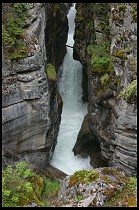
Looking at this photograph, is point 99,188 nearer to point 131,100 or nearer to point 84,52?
point 131,100

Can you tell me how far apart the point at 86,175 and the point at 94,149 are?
9673 millimetres

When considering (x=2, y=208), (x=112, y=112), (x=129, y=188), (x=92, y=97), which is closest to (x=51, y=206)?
(x=2, y=208)

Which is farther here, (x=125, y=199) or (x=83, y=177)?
(x=83, y=177)

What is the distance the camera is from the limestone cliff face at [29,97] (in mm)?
16219

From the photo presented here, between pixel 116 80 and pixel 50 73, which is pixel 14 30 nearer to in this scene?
pixel 50 73

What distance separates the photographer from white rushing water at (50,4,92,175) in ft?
69.7

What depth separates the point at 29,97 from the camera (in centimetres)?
1678

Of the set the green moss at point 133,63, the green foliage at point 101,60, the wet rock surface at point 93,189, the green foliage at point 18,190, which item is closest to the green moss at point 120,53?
the green moss at point 133,63

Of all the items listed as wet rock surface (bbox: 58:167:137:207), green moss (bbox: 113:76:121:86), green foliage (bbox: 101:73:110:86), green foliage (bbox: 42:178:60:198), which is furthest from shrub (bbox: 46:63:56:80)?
wet rock surface (bbox: 58:167:137:207)

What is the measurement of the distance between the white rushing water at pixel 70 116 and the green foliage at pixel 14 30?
7.89 meters

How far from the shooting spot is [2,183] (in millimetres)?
11867

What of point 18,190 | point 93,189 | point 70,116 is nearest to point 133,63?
point 93,189

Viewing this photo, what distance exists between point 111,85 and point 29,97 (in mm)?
4461

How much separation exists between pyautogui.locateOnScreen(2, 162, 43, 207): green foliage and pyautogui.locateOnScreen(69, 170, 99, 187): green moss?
4.44ft
